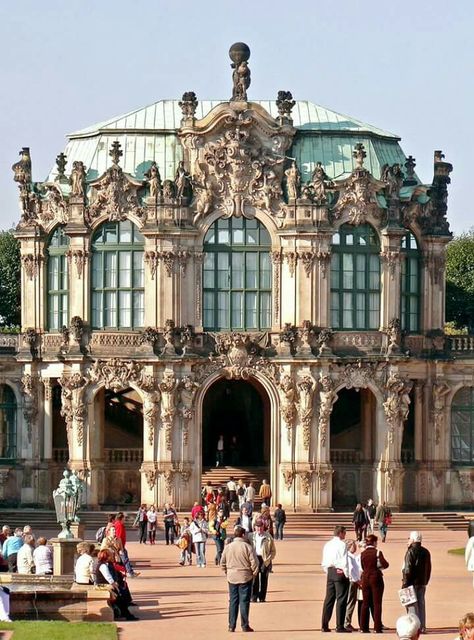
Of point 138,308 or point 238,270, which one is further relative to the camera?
point 138,308

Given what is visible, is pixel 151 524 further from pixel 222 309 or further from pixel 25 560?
pixel 25 560

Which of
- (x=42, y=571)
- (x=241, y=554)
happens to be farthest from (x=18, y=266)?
(x=241, y=554)

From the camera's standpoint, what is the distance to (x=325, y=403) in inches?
3413

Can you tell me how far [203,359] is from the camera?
3433 inches

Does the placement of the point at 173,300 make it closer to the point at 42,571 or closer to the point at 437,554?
the point at 437,554

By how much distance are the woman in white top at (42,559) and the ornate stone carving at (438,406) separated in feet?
126

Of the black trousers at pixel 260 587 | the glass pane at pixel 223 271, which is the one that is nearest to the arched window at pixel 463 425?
the glass pane at pixel 223 271

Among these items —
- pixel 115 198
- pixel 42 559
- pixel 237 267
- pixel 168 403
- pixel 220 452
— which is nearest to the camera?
pixel 42 559

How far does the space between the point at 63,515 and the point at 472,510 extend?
32.3 m

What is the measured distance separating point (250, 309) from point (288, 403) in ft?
13.9

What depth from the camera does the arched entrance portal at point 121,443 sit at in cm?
8844

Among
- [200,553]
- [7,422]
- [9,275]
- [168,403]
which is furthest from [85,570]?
[9,275]

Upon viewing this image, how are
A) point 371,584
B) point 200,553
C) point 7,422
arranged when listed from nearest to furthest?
1. point 371,584
2. point 200,553
3. point 7,422

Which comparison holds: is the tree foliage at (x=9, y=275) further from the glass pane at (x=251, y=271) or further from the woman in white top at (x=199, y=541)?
the woman in white top at (x=199, y=541)
